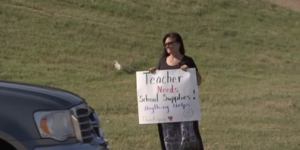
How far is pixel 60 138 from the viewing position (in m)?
5.47

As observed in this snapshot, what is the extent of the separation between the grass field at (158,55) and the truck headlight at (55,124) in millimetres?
3989

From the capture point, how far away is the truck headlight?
213 inches

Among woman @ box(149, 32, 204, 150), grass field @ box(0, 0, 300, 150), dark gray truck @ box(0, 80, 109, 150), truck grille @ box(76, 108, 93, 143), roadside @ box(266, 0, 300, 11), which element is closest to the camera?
dark gray truck @ box(0, 80, 109, 150)

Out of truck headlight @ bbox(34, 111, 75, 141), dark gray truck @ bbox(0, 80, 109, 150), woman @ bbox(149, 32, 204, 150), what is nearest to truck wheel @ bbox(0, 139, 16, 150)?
dark gray truck @ bbox(0, 80, 109, 150)

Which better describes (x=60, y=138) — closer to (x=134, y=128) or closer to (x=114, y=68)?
(x=134, y=128)

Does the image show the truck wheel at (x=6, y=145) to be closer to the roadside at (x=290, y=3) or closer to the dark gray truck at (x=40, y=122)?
the dark gray truck at (x=40, y=122)

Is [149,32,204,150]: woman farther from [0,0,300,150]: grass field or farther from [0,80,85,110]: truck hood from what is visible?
[0,0,300,150]: grass field

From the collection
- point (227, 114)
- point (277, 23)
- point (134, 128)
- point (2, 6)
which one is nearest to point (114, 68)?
point (2, 6)

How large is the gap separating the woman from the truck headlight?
2037 millimetres

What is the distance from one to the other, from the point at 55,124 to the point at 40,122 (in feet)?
0.47

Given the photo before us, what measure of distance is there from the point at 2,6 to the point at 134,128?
1338cm

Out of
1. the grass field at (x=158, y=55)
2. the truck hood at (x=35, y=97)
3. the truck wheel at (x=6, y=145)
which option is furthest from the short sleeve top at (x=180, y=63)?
the truck wheel at (x=6, y=145)

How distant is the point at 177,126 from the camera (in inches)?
297

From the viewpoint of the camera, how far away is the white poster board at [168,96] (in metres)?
7.53
